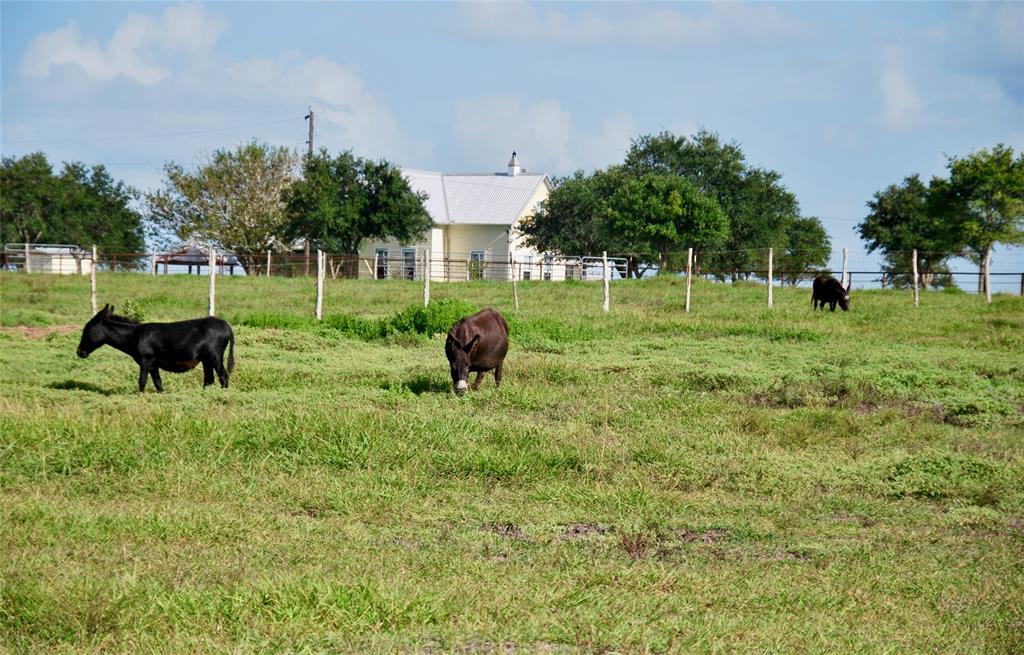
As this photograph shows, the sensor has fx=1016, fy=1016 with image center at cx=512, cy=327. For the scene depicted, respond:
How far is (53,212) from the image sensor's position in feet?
237

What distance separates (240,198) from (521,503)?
179 ft

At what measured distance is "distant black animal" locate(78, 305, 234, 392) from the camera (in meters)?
12.7

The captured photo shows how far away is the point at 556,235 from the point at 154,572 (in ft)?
176

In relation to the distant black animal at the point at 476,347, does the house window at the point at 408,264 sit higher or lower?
higher

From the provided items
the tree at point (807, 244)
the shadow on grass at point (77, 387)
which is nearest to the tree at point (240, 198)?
the tree at point (807, 244)

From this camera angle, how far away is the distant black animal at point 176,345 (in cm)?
1268

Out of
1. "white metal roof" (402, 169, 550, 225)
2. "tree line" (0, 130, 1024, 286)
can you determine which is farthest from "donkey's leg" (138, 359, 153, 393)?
"white metal roof" (402, 169, 550, 225)

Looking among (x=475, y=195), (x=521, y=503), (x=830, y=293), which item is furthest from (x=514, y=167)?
(x=521, y=503)

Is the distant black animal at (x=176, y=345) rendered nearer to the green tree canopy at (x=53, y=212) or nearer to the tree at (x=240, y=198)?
the tree at (x=240, y=198)

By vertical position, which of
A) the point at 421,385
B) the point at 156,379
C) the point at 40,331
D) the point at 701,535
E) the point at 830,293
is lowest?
the point at 701,535

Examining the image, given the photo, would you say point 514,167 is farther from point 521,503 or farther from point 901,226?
point 521,503

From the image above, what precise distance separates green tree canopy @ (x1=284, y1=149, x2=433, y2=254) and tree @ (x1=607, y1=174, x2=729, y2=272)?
1058 centimetres

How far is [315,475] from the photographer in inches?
343

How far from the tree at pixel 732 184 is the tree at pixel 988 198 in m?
17.7
